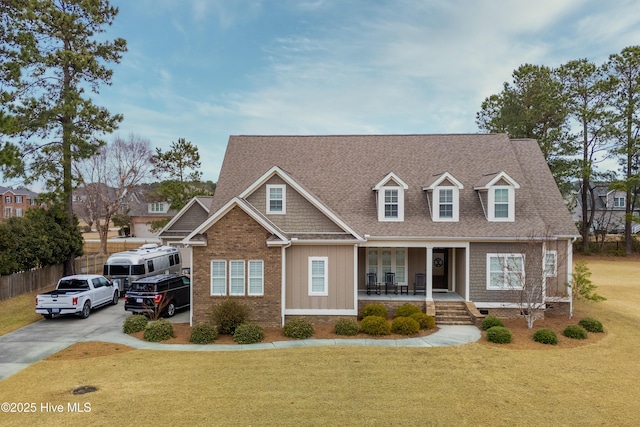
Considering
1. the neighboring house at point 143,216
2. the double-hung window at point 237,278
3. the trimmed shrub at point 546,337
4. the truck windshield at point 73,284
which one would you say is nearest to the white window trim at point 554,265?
the trimmed shrub at point 546,337

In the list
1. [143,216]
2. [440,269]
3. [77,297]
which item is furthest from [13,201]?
[440,269]

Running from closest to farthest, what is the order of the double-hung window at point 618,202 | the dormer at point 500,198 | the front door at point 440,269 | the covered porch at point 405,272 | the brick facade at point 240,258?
the brick facade at point 240,258 → the dormer at point 500,198 → the covered porch at point 405,272 → the front door at point 440,269 → the double-hung window at point 618,202

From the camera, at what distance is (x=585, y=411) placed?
9.23 m

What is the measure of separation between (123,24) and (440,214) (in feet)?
80.0

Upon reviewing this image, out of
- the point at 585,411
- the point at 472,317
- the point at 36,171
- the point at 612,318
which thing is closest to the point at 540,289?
the point at 472,317

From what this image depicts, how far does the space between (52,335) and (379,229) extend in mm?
14508

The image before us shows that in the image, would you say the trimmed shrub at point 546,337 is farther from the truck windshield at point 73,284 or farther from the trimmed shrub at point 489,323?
the truck windshield at point 73,284

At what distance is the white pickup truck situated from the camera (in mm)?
17578

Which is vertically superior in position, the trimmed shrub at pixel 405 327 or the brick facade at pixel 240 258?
the brick facade at pixel 240 258

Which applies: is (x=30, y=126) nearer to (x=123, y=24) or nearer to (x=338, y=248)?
(x=123, y=24)

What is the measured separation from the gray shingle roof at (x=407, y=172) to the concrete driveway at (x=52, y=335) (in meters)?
7.05

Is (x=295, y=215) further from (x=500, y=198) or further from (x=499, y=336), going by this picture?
(x=500, y=198)

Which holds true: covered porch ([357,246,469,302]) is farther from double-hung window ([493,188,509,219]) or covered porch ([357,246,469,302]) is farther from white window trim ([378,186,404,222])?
double-hung window ([493,188,509,219])

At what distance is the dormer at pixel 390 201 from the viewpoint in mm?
19281
